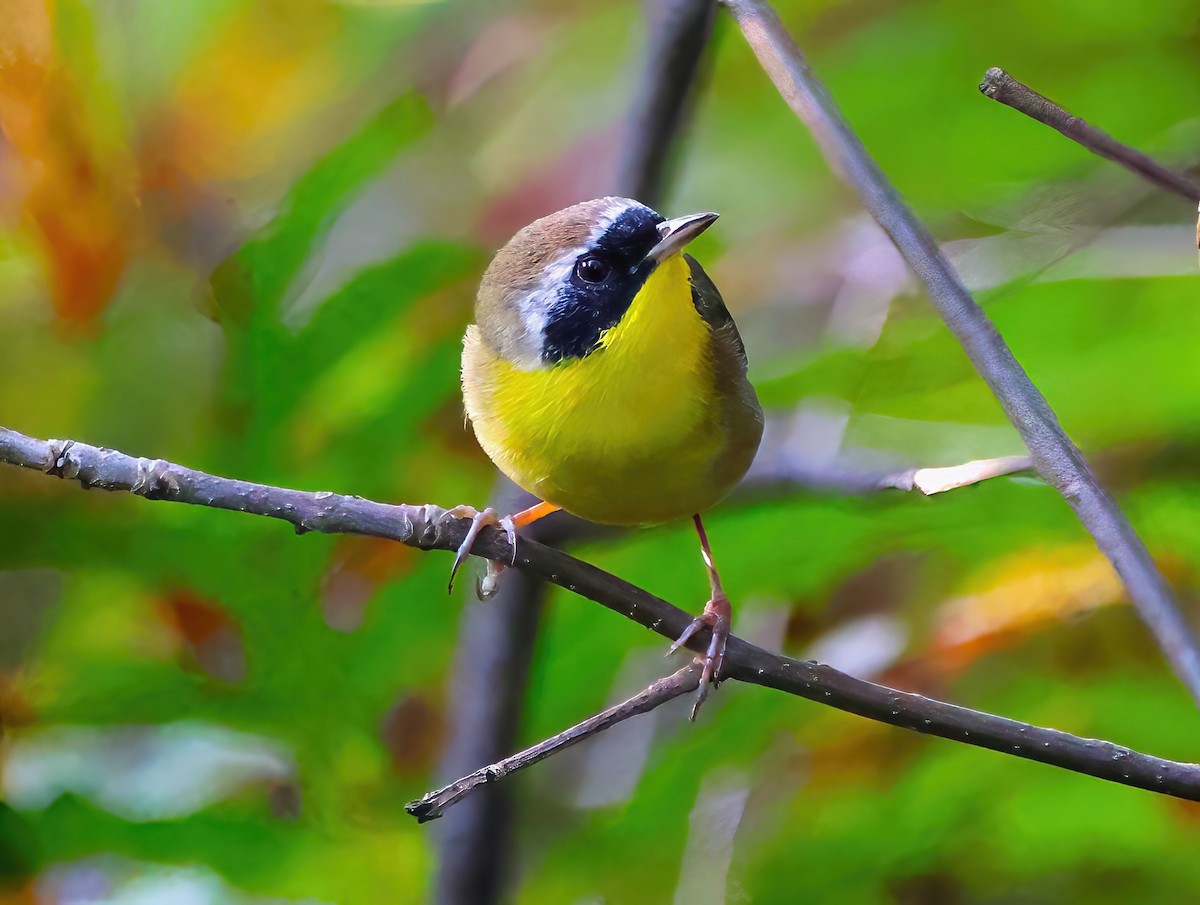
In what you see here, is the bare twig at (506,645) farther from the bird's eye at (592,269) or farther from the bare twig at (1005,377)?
the bare twig at (1005,377)

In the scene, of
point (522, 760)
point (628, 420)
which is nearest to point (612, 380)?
point (628, 420)

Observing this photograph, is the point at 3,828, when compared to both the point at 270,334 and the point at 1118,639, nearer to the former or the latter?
the point at 270,334

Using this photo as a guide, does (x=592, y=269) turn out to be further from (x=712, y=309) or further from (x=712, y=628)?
(x=712, y=628)

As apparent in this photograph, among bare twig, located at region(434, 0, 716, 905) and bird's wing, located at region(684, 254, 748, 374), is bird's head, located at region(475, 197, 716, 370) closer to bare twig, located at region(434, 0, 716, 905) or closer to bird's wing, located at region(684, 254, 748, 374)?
bird's wing, located at region(684, 254, 748, 374)

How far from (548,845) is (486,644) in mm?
235

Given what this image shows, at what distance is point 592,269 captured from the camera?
82cm

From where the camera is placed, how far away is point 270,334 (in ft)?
3.55

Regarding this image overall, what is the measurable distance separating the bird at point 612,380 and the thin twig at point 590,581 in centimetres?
10

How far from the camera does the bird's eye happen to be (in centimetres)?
81

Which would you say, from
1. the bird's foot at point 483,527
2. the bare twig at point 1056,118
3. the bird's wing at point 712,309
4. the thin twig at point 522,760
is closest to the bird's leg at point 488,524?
the bird's foot at point 483,527

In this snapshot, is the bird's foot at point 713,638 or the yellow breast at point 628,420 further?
the yellow breast at point 628,420

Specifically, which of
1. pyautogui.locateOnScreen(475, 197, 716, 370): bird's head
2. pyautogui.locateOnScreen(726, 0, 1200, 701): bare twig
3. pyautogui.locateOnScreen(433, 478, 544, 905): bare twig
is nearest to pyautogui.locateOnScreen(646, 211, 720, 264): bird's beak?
pyautogui.locateOnScreen(475, 197, 716, 370): bird's head

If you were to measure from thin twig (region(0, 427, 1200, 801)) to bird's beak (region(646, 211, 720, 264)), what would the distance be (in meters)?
0.24

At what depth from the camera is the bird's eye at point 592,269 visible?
812mm
